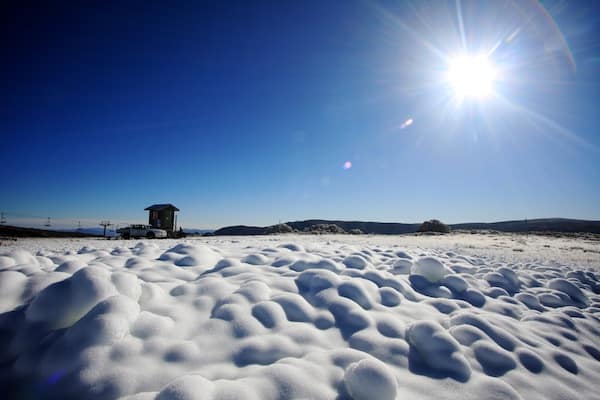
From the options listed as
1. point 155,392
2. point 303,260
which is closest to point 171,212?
point 303,260

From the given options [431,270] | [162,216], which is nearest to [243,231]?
[162,216]

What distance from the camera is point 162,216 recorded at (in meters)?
21.1

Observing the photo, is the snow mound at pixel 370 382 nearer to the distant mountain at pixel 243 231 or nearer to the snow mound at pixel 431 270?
the snow mound at pixel 431 270

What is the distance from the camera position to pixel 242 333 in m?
1.65

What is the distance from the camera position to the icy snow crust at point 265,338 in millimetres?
1269

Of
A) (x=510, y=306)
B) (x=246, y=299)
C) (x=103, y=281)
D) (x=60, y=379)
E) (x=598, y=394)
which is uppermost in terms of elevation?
(x=103, y=281)

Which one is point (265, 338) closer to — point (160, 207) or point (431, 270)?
point (431, 270)

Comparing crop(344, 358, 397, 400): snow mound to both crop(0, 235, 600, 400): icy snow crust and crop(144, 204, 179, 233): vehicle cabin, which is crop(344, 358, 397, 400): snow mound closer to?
crop(0, 235, 600, 400): icy snow crust

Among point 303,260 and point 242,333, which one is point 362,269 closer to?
point 303,260

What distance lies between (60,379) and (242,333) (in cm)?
86

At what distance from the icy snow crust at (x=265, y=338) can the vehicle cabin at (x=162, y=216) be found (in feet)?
65.8

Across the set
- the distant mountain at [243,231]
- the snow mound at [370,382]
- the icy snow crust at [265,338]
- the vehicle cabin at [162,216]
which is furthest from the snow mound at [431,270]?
the vehicle cabin at [162,216]

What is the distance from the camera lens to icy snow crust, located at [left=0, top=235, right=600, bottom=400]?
4.16 ft

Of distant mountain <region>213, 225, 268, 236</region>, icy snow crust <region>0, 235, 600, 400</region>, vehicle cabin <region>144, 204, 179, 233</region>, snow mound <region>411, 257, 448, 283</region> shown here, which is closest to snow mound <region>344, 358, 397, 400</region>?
icy snow crust <region>0, 235, 600, 400</region>
